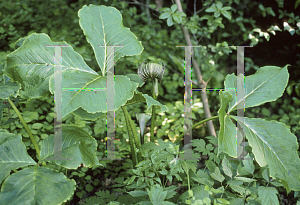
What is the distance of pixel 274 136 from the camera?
37.0 inches

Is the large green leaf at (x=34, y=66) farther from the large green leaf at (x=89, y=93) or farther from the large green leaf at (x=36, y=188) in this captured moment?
the large green leaf at (x=36, y=188)

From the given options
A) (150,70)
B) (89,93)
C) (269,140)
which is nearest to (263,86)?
(269,140)

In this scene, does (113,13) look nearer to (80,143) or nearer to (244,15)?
(80,143)

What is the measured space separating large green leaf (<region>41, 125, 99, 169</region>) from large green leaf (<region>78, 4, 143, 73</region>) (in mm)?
301

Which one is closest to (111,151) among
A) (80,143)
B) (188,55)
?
(80,143)

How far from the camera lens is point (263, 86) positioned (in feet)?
3.46

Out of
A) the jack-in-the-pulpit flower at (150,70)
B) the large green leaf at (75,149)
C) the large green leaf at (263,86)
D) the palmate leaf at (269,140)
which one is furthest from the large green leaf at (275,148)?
the large green leaf at (75,149)

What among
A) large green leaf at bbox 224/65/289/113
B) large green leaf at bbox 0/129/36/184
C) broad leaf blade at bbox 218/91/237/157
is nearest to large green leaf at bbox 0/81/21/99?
large green leaf at bbox 0/129/36/184

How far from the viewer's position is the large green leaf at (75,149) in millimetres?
844

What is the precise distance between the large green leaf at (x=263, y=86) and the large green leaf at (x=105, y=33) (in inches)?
18.9

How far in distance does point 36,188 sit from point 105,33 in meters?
0.66

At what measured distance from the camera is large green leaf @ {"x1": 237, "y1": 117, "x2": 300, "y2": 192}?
89 cm

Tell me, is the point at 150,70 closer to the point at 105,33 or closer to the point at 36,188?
the point at 105,33

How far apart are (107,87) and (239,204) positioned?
62 centimetres
